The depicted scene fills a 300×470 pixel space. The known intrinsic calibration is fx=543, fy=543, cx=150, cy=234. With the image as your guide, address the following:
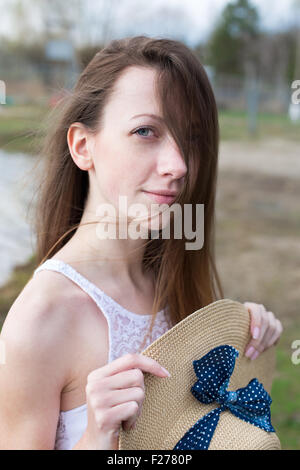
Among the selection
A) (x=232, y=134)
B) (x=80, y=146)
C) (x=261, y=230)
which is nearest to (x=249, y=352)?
(x=80, y=146)

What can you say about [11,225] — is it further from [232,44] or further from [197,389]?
[232,44]

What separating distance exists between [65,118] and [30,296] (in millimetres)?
483

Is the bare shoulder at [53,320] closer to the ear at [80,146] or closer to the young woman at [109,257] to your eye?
the young woman at [109,257]

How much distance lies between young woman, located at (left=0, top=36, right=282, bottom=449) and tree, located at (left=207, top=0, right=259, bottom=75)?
890 inches

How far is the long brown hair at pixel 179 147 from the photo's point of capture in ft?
3.73

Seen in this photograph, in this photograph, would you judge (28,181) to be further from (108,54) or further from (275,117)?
(275,117)

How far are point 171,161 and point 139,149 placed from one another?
69 millimetres

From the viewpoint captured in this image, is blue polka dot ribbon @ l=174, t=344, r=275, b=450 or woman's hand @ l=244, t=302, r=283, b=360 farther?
woman's hand @ l=244, t=302, r=283, b=360

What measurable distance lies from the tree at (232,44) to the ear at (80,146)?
74.3ft

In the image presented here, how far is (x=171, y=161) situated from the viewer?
109 centimetres

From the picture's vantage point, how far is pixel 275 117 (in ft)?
55.6

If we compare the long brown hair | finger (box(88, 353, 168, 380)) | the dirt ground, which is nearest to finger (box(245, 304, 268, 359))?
the long brown hair

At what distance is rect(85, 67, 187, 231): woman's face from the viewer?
109 cm

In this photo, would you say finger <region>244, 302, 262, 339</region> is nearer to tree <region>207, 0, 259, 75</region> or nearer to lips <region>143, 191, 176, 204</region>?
lips <region>143, 191, 176, 204</region>
